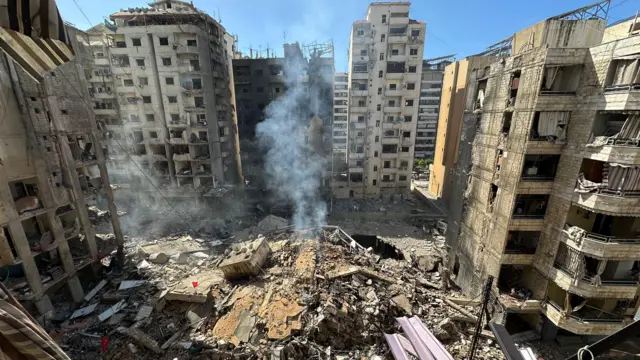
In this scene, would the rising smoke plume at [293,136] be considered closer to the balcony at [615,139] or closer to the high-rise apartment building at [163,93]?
the high-rise apartment building at [163,93]

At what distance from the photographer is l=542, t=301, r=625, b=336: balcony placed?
1290 cm

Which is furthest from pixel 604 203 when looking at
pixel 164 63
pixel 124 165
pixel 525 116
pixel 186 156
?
pixel 124 165

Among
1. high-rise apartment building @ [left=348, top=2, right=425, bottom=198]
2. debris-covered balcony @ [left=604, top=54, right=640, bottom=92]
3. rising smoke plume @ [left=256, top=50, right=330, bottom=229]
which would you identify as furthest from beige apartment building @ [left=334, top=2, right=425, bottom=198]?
debris-covered balcony @ [left=604, top=54, right=640, bottom=92]

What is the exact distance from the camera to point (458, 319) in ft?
50.5

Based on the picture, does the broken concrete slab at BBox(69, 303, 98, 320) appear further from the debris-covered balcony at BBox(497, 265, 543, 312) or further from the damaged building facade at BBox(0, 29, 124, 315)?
the debris-covered balcony at BBox(497, 265, 543, 312)

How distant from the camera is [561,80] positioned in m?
12.9

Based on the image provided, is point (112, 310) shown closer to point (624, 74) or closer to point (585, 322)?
point (585, 322)

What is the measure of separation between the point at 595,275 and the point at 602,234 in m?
2.06

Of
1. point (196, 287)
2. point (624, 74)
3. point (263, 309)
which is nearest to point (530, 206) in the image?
point (624, 74)

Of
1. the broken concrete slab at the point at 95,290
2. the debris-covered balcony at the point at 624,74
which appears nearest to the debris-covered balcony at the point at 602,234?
the debris-covered balcony at the point at 624,74

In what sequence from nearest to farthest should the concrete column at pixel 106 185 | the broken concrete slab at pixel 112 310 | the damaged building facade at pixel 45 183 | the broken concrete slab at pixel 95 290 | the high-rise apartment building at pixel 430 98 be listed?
1. the damaged building facade at pixel 45 183
2. the broken concrete slab at pixel 112 310
3. the broken concrete slab at pixel 95 290
4. the concrete column at pixel 106 185
5. the high-rise apartment building at pixel 430 98

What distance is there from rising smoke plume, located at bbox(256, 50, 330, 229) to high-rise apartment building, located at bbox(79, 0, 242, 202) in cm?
818

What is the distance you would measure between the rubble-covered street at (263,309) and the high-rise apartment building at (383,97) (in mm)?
18969

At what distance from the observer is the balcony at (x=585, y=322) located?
12898 millimetres
